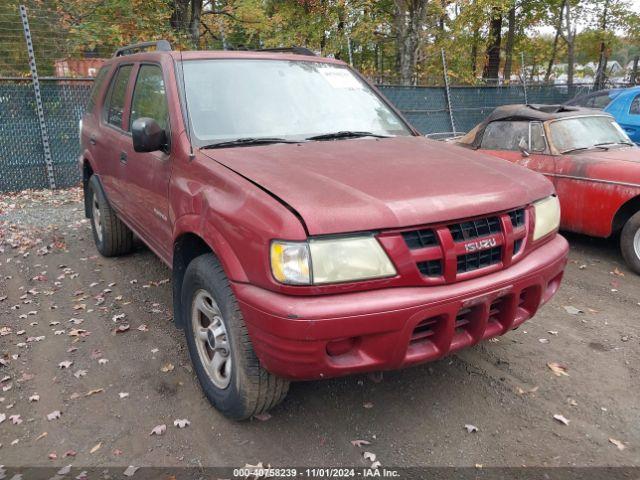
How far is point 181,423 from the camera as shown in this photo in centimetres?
295

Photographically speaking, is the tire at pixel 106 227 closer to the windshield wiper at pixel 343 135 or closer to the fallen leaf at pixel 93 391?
the fallen leaf at pixel 93 391

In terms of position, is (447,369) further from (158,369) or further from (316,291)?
(158,369)

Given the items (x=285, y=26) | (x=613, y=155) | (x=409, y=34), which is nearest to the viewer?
(x=613, y=155)

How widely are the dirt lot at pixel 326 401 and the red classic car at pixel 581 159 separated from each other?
1.15m

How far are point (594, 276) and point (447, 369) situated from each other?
2676 millimetres

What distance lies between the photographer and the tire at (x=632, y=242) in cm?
528

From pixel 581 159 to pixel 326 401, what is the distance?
4.21m

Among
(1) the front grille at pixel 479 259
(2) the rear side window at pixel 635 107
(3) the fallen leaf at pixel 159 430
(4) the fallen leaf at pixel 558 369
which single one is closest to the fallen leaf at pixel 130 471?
(3) the fallen leaf at pixel 159 430

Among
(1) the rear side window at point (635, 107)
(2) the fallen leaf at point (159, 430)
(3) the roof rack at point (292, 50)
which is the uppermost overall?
(3) the roof rack at point (292, 50)

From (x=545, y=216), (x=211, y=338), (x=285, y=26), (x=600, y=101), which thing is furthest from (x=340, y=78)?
(x=285, y=26)

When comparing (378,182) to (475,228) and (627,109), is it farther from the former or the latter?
(627,109)

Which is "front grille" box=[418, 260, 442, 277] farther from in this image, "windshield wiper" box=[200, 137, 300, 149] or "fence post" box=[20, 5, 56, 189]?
"fence post" box=[20, 5, 56, 189]

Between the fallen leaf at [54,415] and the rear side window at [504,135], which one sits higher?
the rear side window at [504,135]

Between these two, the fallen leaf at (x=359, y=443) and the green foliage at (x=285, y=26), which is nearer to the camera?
the fallen leaf at (x=359, y=443)
